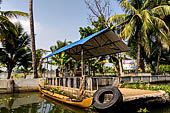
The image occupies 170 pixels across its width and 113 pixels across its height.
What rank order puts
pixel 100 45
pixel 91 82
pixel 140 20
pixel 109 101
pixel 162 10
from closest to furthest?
pixel 109 101
pixel 91 82
pixel 100 45
pixel 162 10
pixel 140 20

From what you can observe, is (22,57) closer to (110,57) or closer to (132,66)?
(110,57)

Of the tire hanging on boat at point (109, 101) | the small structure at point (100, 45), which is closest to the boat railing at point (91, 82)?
the small structure at point (100, 45)

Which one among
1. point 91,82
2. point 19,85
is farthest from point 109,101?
point 19,85

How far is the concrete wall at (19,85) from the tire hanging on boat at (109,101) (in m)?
8.47

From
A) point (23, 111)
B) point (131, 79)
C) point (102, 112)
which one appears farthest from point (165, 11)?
point (23, 111)

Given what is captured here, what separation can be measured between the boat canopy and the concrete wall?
4525mm

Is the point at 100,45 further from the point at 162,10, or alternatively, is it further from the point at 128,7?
the point at 162,10

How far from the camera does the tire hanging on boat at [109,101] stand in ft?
19.6

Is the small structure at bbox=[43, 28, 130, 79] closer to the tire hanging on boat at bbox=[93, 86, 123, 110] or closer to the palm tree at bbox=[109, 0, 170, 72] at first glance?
the tire hanging on boat at bbox=[93, 86, 123, 110]

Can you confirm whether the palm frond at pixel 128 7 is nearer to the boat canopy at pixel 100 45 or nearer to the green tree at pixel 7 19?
the boat canopy at pixel 100 45

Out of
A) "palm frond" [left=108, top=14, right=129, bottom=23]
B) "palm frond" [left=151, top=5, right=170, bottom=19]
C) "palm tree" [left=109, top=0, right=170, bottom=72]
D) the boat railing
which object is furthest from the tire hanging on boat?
"palm frond" [left=151, top=5, right=170, bottom=19]

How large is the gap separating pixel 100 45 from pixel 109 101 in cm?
524

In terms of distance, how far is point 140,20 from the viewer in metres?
16.5

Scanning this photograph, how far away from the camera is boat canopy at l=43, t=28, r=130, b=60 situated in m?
8.58
